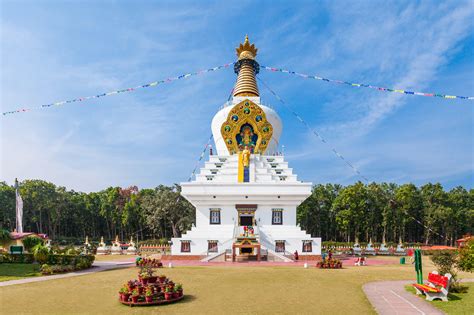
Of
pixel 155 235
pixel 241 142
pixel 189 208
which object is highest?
pixel 241 142

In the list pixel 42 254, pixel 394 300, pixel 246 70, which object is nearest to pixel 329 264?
pixel 394 300

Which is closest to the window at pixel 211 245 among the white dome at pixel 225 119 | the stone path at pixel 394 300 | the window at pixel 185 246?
the window at pixel 185 246

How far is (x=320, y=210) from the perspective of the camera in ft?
233

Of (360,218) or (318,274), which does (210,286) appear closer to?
(318,274)

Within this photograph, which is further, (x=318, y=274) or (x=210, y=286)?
(x=318, y=274)

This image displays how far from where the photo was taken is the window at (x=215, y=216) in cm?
4172

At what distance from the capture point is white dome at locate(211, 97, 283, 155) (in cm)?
5119

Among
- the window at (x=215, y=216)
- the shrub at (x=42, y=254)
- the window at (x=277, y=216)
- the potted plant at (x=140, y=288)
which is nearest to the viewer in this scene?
the potted plant at (x=140, y=288)

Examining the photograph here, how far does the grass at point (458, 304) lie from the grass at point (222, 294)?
292 cm

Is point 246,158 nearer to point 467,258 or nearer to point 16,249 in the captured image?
point 16,249

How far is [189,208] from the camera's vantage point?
67.8 meters

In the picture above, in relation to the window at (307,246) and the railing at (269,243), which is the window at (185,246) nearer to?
the railing at (269,243)

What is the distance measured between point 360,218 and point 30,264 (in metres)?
49.5

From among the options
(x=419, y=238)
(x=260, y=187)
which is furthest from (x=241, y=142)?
(x=419, y=238)
